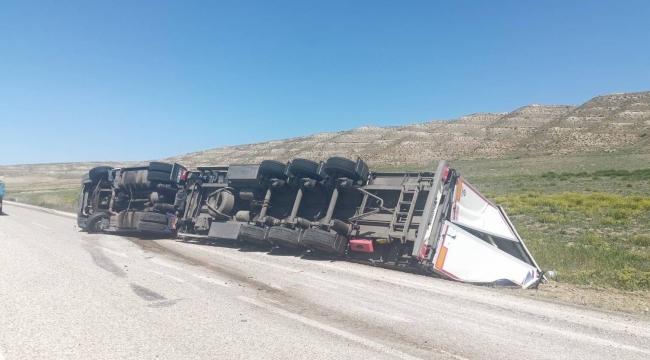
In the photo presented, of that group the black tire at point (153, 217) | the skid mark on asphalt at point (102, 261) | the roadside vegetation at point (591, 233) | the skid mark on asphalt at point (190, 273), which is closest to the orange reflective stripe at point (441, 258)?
the roadside vegetation at point (591, 233)

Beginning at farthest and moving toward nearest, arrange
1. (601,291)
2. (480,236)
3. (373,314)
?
(480,236)
(601,291)
(373,314)

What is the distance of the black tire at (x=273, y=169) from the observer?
10.3m

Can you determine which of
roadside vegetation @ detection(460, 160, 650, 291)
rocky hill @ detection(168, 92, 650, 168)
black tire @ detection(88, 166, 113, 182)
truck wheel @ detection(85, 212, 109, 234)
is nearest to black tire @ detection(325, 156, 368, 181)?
roadside vegetation @ detection(460, 160, 650, 291)

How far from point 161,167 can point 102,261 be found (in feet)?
17.6

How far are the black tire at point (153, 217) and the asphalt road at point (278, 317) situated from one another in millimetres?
4296

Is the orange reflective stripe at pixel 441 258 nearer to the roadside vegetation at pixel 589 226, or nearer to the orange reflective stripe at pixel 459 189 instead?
the orange reflective stripe at pixel 459 189

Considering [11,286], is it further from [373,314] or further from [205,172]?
[205,172]

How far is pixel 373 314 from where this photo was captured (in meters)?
5.23

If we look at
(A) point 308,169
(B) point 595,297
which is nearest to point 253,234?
(A) point 308,169

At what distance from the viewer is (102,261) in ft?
27.6

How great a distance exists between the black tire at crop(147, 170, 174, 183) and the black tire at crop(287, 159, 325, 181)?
5062 millimetres

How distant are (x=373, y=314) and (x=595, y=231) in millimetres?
11920

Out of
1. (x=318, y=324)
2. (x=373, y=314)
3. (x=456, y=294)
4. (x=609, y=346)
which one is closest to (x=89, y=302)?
(x=318, y=324)

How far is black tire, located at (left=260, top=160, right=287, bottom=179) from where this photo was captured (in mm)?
10258
